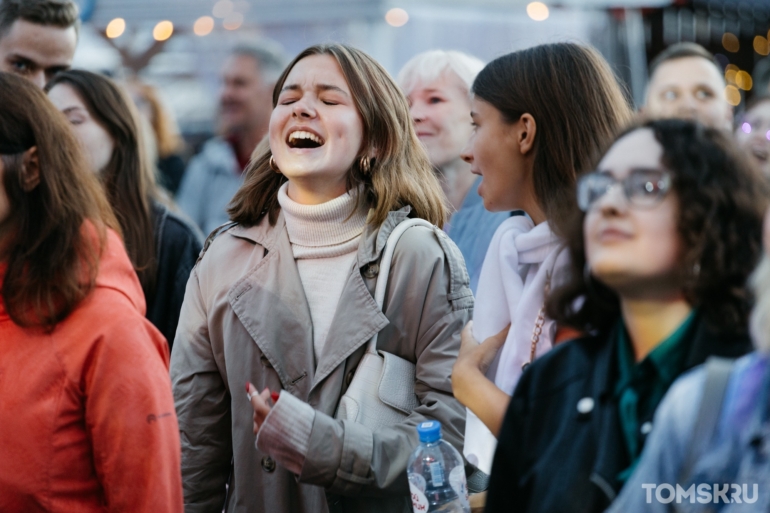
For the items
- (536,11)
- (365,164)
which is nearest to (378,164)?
(365,164)

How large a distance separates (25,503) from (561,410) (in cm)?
150

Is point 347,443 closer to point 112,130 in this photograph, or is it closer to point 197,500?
point 197,500

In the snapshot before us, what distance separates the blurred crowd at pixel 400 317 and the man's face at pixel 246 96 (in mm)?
3685

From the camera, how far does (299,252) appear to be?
134 inches

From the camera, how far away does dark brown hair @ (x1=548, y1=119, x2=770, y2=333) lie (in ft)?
6.54

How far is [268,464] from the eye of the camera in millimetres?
3170

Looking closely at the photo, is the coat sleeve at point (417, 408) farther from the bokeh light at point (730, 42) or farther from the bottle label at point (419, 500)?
the bokeh light at point (730, 42)

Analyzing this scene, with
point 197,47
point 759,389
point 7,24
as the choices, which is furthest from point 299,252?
point 197,47

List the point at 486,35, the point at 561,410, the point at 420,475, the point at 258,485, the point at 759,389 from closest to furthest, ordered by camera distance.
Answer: the point at 759,389 → the point at 561,410 → the point at 420,475 → the point at 258,485 → the point at 486,35

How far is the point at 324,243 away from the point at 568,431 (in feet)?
4.87

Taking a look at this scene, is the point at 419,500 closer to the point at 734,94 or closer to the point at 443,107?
the point at 443,107

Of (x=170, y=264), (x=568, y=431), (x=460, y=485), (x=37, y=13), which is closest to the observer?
(x=568, y=431)

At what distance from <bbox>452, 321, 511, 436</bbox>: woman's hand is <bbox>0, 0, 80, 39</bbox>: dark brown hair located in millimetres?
3176

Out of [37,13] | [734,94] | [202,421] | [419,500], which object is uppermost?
[37,13]
